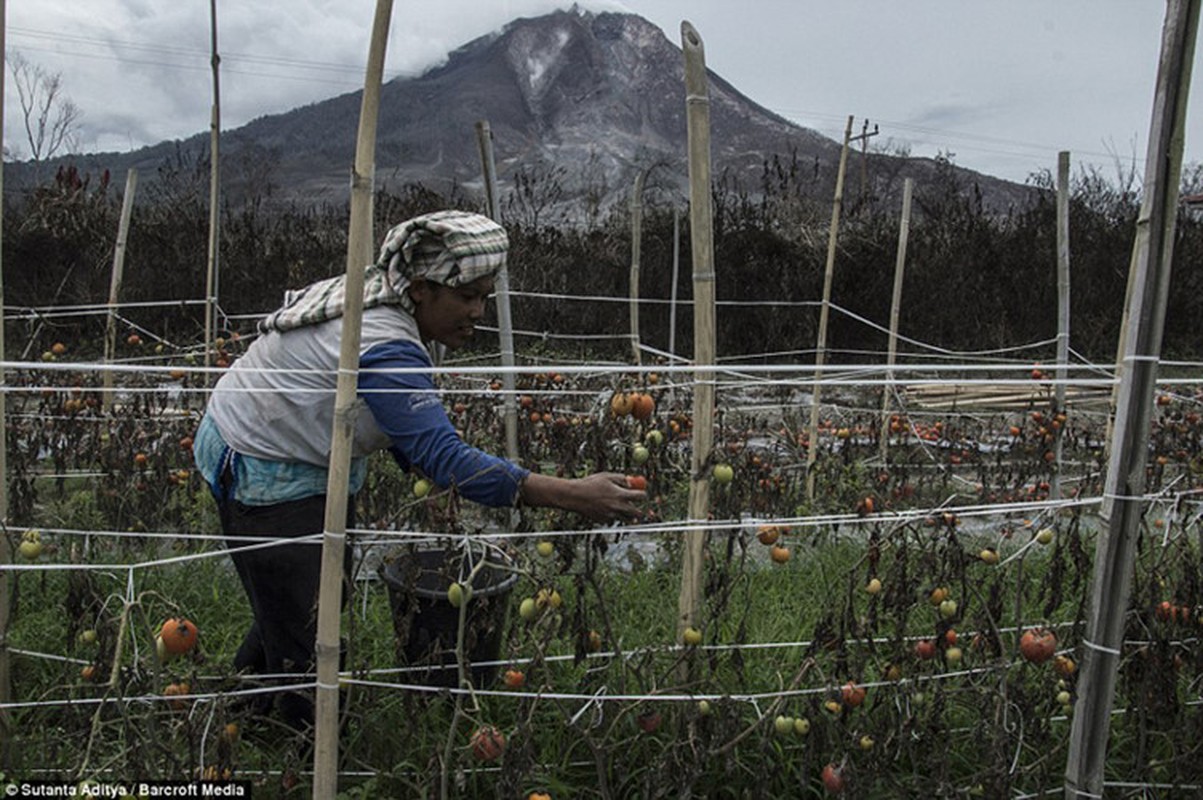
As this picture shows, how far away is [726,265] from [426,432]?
981 centimetres

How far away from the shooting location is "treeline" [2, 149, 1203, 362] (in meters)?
10.2

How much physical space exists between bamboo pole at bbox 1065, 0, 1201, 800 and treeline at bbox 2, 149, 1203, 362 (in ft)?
28.3

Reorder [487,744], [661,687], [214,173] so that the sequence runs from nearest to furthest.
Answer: [487,744] < [661,687] < [214,173]

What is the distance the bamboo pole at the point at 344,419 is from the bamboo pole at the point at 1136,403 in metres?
1.17

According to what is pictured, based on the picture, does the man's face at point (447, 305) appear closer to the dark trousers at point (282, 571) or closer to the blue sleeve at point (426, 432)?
the blue sleeve at point (426, 432)

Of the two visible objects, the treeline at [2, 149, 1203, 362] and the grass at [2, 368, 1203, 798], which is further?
the treeline at [2, 149, 1203, 362]

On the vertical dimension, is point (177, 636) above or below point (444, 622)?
above

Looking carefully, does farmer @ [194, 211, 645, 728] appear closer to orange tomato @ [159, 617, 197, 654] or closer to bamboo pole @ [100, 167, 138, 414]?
orange tomato @ [159, 617, 197, 654]

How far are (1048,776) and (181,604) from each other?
235 centimetres

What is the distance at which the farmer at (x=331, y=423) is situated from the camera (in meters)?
1.72

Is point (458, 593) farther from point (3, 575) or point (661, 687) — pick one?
point (3, 575)

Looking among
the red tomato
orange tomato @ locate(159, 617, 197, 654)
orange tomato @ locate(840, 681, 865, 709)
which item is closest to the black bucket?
orange tomato @ locate(159, 617, 197, 654)

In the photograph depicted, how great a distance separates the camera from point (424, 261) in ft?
6.07

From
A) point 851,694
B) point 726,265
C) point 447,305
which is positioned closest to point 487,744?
point 851,694
